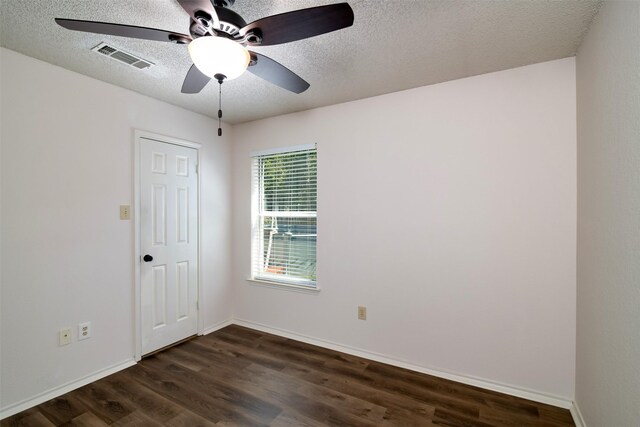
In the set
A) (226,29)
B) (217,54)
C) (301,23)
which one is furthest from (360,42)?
(217,54)

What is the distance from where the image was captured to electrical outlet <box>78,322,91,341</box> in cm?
228

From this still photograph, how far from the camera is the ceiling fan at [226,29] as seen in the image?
118 centimetres

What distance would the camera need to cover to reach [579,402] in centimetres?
186

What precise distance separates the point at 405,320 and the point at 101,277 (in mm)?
2646

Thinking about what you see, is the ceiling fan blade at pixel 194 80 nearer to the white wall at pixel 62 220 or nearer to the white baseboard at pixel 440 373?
the white wall at pixel 62 220

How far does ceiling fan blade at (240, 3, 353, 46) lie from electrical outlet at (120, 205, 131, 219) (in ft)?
6.51

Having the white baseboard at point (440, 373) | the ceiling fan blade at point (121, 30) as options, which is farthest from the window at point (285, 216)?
the ceiling fan blade at point (121, 30)

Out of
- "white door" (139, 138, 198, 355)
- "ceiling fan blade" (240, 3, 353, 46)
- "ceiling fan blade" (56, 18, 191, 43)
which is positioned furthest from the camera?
"white door" (139, 138, 198, 355)

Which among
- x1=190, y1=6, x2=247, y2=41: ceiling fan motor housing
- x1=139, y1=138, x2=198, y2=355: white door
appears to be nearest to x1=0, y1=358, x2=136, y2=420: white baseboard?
x1=139, y1=138, x2=198, y2=355: white door

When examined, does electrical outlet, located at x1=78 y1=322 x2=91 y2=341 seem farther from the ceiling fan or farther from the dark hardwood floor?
the ceiling fan

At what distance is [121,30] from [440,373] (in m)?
3.10

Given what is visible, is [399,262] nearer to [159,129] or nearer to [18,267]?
[159,129]

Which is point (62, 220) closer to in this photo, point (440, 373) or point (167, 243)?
point (167, 243)

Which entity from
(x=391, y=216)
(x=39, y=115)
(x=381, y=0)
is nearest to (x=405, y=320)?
(x=391, y=216)
